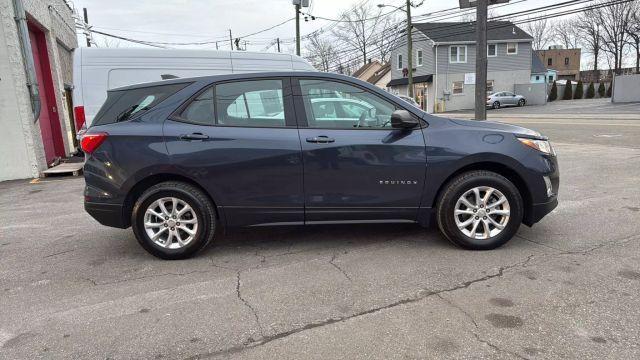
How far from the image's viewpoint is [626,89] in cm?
3475

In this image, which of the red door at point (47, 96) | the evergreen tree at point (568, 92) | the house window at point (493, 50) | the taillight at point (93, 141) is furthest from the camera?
the evergreen tree at point (568, 92)

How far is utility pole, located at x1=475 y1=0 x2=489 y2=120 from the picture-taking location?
37.3ft

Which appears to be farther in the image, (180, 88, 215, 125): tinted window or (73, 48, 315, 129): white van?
(73, 48, 315, 129): white van

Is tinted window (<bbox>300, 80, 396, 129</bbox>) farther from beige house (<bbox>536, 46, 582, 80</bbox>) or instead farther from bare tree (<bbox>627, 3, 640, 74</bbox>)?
beige house (<bbox>536, 46, 582, 80</bbox>)

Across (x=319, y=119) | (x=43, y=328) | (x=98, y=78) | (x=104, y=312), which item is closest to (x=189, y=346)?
(x=104, y=312)

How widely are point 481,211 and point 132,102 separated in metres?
3.45

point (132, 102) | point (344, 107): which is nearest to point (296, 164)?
point (344, 107)

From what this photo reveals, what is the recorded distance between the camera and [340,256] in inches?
170

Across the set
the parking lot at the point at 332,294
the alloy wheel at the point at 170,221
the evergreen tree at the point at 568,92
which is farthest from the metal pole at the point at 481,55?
the evergreen tree at the point at 568,92

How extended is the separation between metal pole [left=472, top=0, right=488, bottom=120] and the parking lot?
6894mm

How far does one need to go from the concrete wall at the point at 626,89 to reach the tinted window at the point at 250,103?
3844 cm

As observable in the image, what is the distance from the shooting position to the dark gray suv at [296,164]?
417 centimetres

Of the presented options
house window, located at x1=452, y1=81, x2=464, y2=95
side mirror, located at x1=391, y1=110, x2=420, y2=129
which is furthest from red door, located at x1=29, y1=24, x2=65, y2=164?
house window, located at x1=452, y1=81, x2=464, y2=95

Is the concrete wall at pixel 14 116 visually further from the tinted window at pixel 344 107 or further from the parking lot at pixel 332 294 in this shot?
the tinted window at pixel 344 107
